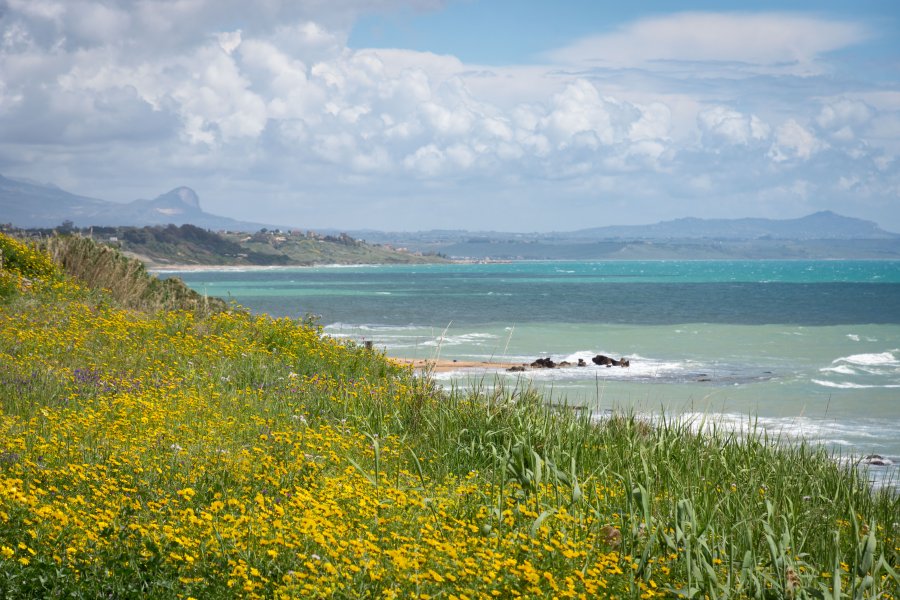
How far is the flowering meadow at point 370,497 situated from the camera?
5516mm

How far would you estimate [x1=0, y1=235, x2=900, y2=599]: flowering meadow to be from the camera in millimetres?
5516

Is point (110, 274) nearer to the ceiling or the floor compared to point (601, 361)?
nearer to the ceiling

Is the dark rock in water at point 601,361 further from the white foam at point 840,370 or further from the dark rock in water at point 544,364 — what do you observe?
the white foam at point 840,370

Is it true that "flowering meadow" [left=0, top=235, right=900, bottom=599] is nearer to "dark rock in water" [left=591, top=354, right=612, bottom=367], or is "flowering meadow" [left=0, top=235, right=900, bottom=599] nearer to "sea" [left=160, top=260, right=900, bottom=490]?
"sea" [left=160, top=260, right=900, bottom=490]

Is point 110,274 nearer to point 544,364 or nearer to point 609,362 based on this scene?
point 544,364

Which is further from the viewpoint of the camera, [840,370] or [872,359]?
[872,359]

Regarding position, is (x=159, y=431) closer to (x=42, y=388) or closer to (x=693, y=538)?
(x=42, y=388)

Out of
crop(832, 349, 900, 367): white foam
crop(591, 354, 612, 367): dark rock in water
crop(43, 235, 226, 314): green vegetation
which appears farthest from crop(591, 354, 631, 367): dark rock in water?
crop(43, 235, 226, 314): green vegetation

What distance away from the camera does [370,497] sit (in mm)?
6734

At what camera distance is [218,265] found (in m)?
198

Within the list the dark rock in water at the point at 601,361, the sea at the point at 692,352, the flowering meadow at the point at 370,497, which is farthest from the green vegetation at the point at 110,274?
the dark rock in water at the point at 601,361

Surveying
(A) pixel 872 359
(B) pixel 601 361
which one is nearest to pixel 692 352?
(A) pixel 872 359

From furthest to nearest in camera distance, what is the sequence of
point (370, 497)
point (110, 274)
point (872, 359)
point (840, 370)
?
point (872, 359)
point (840, 370)
point (110, 274)
point (370, 497)

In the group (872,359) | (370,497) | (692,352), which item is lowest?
(692,352)
